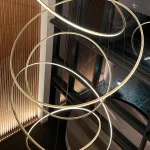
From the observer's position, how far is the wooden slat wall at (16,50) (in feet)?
11.1

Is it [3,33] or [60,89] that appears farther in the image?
[60,89]

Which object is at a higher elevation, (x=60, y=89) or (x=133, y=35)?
(x=133, y=35)

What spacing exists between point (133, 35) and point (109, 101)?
3.13 ft

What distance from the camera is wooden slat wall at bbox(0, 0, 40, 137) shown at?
3.39 m

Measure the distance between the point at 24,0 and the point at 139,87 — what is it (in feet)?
6.14

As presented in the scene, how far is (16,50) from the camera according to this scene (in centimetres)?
371

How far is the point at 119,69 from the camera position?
3.12 m

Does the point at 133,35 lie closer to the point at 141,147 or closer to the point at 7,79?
the point at 141,147

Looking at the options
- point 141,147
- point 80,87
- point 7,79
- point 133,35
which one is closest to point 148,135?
point 141,147

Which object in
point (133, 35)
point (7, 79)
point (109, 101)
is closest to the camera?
point (133, 35)

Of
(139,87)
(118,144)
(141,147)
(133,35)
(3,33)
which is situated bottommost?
(118,144)

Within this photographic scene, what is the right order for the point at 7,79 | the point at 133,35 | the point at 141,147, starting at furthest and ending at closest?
the point at 7,79 → the point at 141,147 → the point at 133,35

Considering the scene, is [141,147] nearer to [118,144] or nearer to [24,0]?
[118,144]

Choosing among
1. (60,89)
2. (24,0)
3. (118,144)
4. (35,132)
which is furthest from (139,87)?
(35,132)
